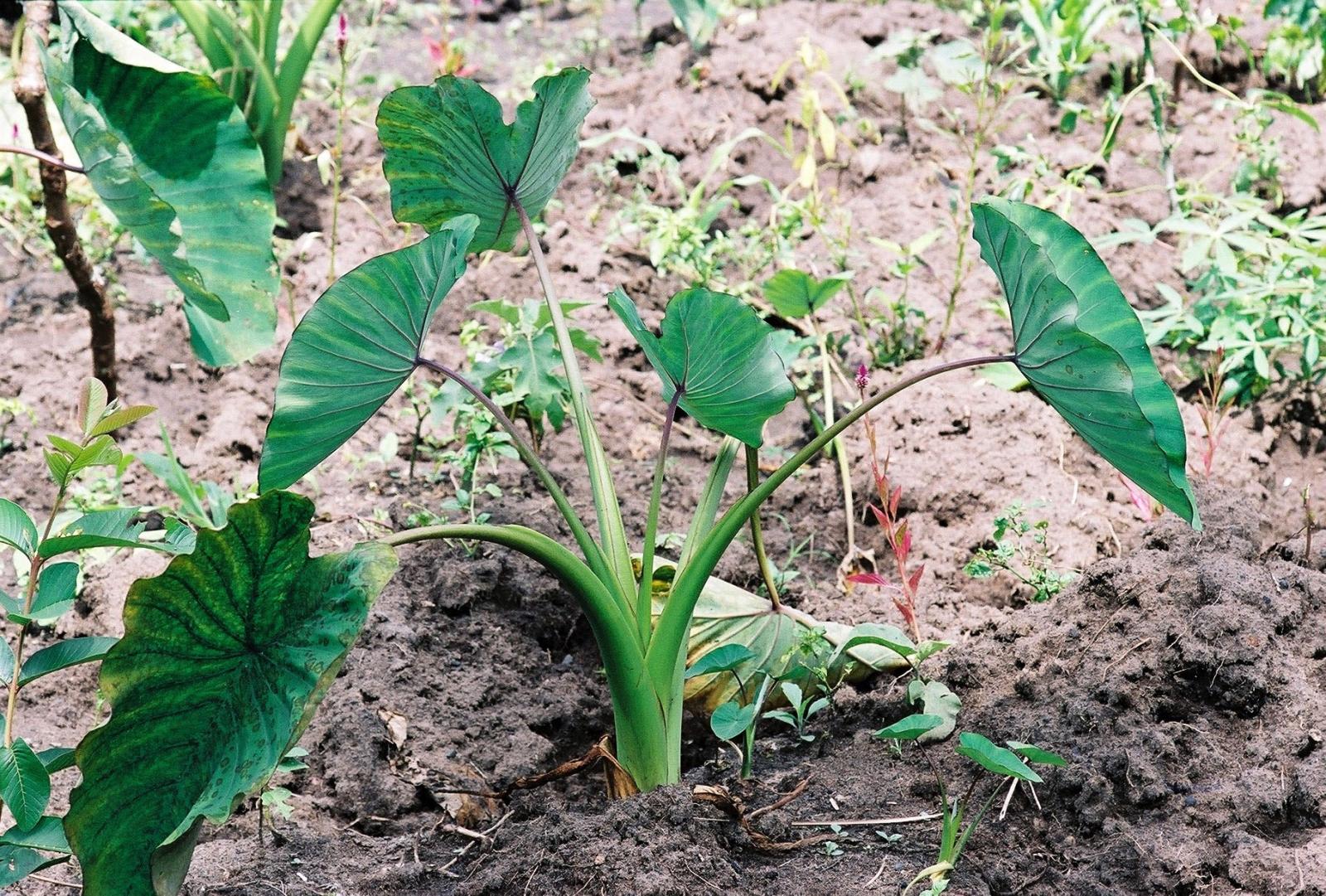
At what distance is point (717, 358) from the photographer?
1491 mm

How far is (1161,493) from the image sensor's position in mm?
1438

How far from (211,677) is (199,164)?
916mm

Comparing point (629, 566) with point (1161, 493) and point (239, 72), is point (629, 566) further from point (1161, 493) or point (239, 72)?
point (239, 72)

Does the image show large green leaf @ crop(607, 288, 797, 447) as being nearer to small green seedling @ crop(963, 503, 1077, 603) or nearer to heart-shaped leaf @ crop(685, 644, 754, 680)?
heart-shaped leaf @ crop(685, 644, 754, 680)

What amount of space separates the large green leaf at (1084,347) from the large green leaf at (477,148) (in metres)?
0.55

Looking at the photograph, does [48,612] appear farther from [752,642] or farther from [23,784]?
[752,642]

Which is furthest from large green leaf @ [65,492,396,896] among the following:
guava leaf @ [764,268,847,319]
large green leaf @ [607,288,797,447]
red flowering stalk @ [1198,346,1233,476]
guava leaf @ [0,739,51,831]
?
red flowering stalk @ [1198,346,1233,476]

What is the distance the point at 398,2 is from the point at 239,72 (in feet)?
5.50

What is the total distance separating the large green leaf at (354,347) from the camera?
1331mm

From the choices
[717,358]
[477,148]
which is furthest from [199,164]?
[717,358]

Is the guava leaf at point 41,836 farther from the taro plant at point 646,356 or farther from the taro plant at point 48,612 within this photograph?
the taro plant at point 646,356

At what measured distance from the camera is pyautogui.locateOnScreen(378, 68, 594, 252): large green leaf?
1.60 m

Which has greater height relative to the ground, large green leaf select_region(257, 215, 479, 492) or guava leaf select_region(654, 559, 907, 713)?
large green leaf select_region(257, 215, 479, 492)

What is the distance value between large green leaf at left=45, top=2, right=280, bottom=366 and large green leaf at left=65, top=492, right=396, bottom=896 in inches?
26.8
